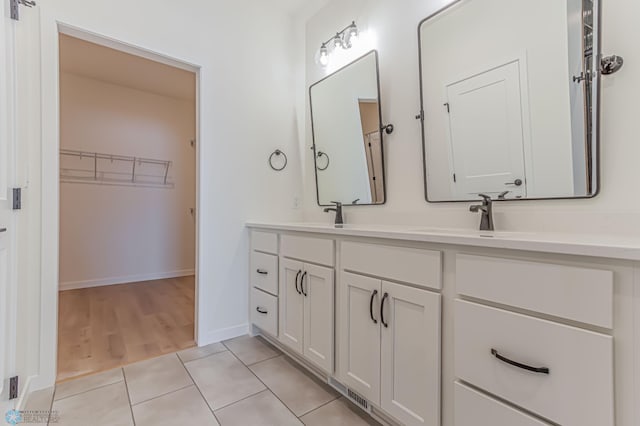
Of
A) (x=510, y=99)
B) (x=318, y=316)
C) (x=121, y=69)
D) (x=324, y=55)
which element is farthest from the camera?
(x=121, y=69)

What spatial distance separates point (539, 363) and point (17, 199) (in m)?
2.17

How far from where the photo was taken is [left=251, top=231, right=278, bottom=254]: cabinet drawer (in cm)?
203

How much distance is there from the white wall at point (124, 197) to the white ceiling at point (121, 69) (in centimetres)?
18

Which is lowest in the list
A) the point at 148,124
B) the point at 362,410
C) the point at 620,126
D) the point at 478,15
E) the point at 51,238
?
the point at 362,410

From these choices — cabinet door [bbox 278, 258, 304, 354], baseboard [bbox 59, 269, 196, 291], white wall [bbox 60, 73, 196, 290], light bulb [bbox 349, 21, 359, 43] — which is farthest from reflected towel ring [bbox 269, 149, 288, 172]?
baseboard [bbox 59, 269, 196, 291]

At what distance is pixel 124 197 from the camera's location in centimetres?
386

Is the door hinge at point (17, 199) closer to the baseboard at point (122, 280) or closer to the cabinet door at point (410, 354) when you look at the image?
the cabinet door at point (410, 354)

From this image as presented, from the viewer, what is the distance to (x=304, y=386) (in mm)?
1631

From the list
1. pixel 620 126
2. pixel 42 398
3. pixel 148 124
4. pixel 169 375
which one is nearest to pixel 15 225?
pixel 42 398

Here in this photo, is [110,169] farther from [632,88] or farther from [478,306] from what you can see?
[632,88]

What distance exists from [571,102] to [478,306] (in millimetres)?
911

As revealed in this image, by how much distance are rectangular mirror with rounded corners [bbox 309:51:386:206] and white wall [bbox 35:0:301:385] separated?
31 cm

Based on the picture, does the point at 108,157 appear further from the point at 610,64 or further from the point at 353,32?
the point at 610,64

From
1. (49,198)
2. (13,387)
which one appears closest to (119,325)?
(13,387)
